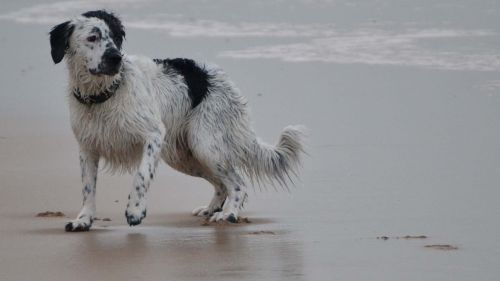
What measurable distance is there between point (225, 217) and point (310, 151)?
250cm

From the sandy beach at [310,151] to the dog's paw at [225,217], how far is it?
0.10m

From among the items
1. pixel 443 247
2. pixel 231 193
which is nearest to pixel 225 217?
pixel 231 193

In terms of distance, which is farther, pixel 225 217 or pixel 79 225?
pixel 225 217

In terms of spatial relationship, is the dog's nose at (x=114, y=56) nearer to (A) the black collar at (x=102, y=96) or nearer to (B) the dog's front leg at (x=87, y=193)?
(A) the black collar at (x=102, y=96)

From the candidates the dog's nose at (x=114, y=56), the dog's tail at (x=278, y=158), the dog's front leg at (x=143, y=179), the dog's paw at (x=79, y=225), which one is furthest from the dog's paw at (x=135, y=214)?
the dog's tail at (x=278, y=158)

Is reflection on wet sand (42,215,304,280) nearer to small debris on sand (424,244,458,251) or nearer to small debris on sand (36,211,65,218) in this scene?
small debris on sand (36,211,65,218)

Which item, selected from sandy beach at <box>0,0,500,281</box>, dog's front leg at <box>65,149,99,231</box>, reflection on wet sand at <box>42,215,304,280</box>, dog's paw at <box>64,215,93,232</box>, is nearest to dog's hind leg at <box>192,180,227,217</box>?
sandy beach at <box>0,0,500,281</box>

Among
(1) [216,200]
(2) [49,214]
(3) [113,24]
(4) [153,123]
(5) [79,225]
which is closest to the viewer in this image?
(5) [79,225]

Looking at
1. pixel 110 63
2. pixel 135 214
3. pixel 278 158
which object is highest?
pixel 110 63

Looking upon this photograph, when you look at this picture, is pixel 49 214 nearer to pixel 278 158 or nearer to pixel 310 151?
pixel 278 158

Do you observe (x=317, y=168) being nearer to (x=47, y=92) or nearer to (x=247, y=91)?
(x=247, y=91)

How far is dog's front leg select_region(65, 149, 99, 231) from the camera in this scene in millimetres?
7973

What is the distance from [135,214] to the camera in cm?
799

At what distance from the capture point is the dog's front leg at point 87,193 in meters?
7.97
